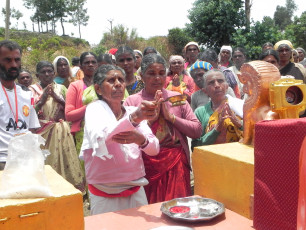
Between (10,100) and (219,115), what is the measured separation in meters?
1.46

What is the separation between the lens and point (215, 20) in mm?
10922

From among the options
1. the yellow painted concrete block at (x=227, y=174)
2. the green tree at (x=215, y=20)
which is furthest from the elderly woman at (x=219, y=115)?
the green tree at (x=215, y=20)

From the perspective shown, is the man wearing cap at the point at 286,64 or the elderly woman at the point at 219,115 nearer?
the elderly woman at the point at 219,115

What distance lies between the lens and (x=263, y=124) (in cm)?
115

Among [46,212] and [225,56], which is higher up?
[225,56]

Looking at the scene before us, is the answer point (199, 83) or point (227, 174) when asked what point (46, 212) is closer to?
point (227, 174)

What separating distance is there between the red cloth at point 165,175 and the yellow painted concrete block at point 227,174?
0.40 meters

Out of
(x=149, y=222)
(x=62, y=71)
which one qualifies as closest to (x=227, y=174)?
(x=149, y=222)

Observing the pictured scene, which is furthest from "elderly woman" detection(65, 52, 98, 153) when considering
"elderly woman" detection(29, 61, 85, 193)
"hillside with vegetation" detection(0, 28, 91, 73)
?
"hillside with vegetation" detection(0, 28, 91, 73)

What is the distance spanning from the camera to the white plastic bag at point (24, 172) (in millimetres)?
1063

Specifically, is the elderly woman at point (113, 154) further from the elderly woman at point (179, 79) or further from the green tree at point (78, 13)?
the green tree at point (78, 13)

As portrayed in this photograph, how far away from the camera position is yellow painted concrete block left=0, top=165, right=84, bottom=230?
1.02 m

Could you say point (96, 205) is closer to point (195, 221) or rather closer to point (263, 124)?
point (195, 221)

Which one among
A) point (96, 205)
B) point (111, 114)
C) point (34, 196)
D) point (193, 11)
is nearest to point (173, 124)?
point (111, 114)
